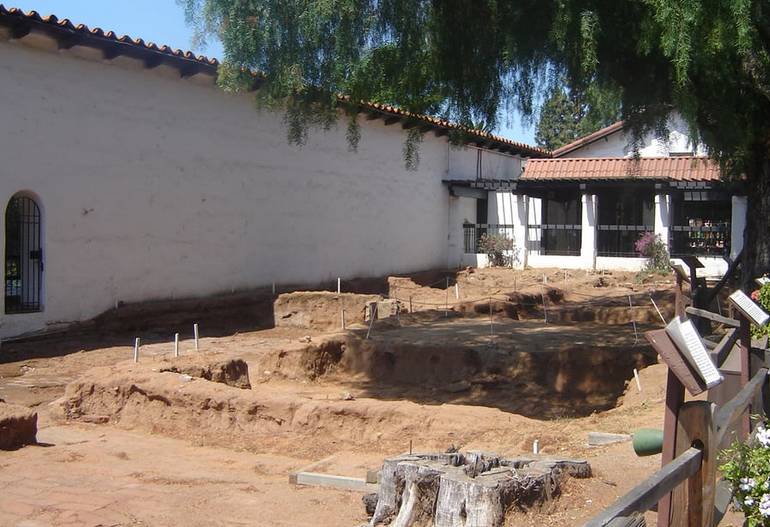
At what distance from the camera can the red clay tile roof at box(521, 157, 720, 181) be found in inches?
956

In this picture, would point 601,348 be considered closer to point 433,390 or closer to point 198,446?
point 433,390

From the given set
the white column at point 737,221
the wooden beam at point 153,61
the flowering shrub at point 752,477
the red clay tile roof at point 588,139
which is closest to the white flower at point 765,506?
the flowering shrub at point 752,477

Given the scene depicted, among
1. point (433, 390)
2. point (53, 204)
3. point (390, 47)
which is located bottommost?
point (433, 390)

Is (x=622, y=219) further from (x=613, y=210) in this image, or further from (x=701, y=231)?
(x=701, y=231)

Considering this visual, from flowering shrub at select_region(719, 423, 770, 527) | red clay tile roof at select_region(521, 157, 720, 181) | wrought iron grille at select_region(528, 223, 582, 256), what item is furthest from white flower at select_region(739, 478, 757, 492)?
wrought iron grille at select_region(528, 223, 582, 256)

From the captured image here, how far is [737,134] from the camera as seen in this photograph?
33.0 ft

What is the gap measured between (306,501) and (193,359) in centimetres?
508

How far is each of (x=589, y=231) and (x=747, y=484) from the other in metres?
23.0

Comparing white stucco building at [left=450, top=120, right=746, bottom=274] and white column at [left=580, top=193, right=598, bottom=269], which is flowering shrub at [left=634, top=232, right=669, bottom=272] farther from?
white column at [left=580, top=193, right=598, bottom=269]

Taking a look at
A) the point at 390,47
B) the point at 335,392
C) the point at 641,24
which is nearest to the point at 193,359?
the point at 335,392

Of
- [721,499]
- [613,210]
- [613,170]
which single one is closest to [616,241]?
[613,210]

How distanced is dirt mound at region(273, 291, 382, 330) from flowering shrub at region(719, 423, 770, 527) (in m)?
14.3

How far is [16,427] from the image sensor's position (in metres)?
8.19

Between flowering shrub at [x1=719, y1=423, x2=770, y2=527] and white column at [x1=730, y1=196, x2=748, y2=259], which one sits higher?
white column at [x1=730, y1=196, x2=748, y2=259]
